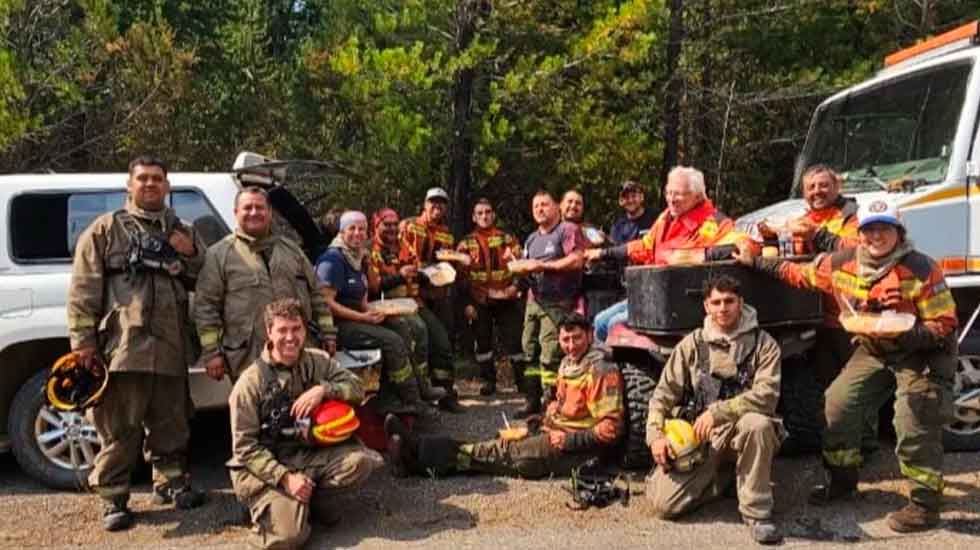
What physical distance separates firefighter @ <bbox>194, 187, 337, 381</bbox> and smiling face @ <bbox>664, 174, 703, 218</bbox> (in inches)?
98.3

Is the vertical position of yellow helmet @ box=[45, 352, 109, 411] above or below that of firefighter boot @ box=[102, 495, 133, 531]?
above

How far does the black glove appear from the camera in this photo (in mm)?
5137

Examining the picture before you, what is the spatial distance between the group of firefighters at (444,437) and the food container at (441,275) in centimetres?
171

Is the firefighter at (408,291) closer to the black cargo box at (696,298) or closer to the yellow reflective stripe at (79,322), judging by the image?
the black cargo box at (696,298)

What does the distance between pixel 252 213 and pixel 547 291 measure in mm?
2657

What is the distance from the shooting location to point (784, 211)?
6387mm

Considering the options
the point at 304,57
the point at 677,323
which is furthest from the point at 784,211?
the point at 304,57

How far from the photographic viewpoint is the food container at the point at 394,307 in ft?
20.0

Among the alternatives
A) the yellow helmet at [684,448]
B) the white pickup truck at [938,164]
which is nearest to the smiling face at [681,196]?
the white pickup truck at [938,164]

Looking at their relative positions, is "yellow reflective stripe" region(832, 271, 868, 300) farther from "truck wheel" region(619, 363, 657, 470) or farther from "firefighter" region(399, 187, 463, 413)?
"firefighter" region(399, 187, 463, 413)

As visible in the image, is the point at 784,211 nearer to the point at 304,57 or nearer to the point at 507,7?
the point at 507,7

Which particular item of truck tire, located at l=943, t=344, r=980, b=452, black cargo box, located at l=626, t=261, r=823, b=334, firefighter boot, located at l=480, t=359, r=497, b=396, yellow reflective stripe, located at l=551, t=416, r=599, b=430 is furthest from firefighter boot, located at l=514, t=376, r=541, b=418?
truck tire, located at l=943, t=344, r=980, b=452

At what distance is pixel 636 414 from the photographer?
5.18 metres

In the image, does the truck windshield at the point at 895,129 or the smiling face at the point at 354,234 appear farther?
the smiling face at the point at 354,234
